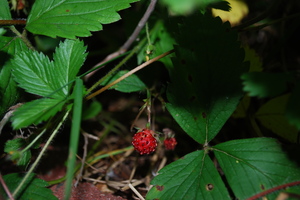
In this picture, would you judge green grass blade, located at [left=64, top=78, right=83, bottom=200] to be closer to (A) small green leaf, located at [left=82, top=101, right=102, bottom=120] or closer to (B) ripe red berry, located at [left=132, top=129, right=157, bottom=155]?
(B) ripe red berry, located at [left=132, top=129, right=157, bottom=155]

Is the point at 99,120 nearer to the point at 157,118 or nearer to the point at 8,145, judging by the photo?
the point at 157,118

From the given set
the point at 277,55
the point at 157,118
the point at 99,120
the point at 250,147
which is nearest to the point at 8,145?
the point at 99,120

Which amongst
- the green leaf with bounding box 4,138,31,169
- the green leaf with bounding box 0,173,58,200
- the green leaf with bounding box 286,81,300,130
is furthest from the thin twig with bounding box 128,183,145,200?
the green leaf with bounding box 286,81,300,130

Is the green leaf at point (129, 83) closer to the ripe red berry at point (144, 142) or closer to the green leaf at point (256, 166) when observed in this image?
the ripe red berry at point (144, 142)

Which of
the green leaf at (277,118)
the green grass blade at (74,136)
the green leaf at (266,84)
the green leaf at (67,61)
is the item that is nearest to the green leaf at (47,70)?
the green leaf at (67,61)

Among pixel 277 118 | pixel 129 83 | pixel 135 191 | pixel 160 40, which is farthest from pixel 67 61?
pixel 277 118
